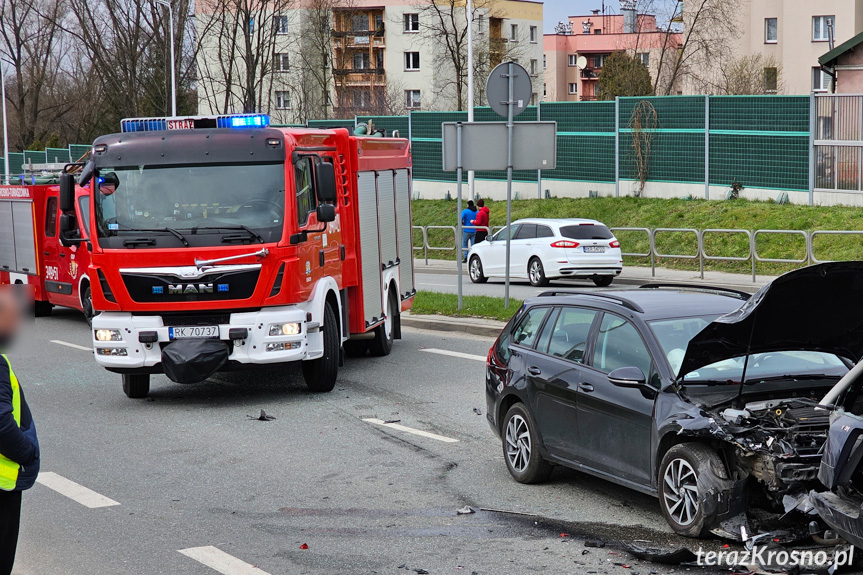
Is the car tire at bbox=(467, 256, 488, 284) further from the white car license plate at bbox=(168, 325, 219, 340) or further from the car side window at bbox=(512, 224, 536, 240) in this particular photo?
the white car license plate at bbox=(168, 325, 219, 340)

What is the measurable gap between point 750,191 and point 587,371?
24.5 metres

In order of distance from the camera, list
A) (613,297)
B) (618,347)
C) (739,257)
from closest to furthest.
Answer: (618,347), (613,297), (739,257)

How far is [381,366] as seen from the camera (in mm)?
14227

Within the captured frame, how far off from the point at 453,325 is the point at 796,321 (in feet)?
35.7

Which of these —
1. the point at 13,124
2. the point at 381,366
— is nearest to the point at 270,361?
the point at 381,366

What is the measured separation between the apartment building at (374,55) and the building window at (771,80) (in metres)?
18.7

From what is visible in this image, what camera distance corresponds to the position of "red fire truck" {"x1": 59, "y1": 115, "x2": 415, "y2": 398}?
448 inches

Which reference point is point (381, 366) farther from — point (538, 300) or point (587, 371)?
point (587, 371)

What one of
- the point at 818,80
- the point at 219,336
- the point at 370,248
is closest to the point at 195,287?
the point at 219,336

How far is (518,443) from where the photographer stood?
27.1 ft

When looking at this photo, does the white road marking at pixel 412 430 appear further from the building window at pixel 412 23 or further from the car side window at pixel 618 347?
the building window at pixel 412 23

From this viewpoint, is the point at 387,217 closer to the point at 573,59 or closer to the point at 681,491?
the point at 681,491

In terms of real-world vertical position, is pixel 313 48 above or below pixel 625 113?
above

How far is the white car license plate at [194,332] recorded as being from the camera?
37.7ft
